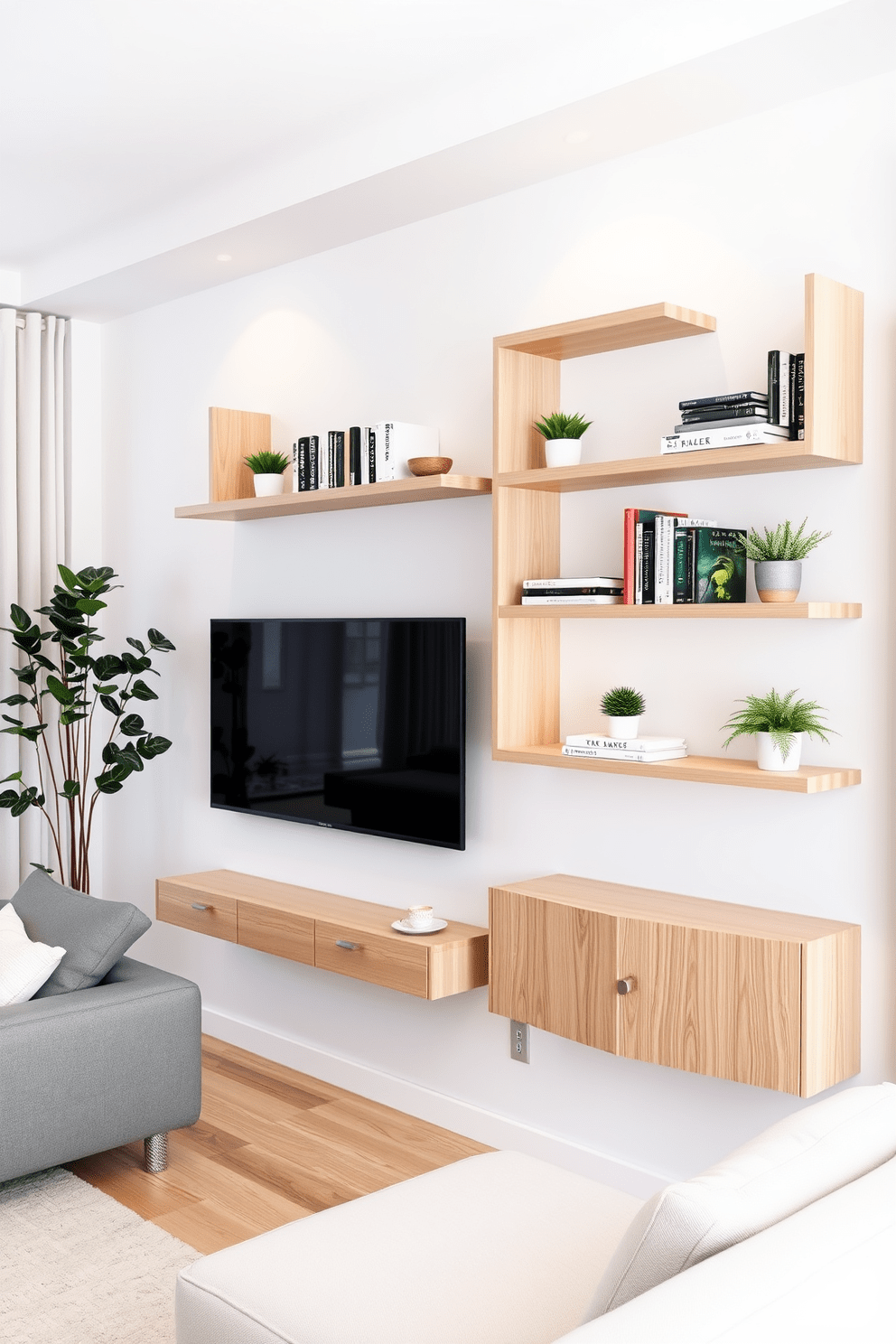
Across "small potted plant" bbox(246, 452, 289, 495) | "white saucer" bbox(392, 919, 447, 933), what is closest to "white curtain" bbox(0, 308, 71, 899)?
"small potted plant" bbox(246, 452, 289, 495)

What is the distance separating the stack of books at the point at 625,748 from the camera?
2.69 meters

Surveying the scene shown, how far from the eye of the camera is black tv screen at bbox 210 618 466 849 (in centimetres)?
328

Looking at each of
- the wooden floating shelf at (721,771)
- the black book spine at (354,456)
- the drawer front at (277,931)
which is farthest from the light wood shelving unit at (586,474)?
the drawer front at (277,931)

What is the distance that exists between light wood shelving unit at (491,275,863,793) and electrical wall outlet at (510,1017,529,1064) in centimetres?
81

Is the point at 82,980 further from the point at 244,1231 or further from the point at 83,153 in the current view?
the point at 83,153

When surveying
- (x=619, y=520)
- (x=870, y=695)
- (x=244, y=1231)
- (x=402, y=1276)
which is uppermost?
(x=619, y=520)

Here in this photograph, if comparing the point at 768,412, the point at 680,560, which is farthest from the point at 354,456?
the point at 768,412

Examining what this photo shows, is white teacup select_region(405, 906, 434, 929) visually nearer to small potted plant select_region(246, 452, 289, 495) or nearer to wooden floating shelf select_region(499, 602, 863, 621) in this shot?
wooden floating shelf select_region(499, 602, 863, 621)

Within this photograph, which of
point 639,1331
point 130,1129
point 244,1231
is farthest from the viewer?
point 130,1129

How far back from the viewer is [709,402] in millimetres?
2529

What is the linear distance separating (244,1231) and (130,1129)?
41 cm

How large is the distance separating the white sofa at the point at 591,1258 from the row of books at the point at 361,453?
6.24 feet

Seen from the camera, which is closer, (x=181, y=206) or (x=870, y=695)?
(x=870, y=695)

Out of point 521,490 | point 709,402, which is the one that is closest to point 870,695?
point 709,402
